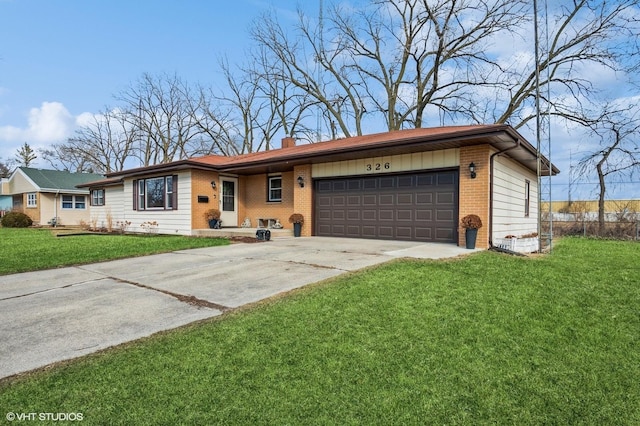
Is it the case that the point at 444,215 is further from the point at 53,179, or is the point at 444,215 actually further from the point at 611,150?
the point at 53,179

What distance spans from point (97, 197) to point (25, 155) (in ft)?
122

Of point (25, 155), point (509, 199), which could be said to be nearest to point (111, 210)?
point (509, 199)

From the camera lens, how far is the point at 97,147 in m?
38.0

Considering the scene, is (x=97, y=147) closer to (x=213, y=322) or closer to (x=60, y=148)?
(x=60, y=148)

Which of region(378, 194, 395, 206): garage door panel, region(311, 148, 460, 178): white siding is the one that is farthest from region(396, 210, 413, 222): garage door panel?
region(311, 148, 460, 178): white siding

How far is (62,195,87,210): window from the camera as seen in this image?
88.1ft

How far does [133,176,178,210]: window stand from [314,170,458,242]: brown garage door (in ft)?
20.4

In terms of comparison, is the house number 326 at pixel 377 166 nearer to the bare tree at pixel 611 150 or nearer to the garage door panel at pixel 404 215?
the garage door panel at pixel 404 215

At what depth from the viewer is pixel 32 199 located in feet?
86.6

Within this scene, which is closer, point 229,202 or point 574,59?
point 229,202

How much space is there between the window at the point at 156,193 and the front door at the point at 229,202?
1.87m

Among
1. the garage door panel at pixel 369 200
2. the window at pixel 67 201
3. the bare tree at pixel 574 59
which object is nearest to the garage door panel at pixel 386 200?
the garage door panel at pixel 369 200

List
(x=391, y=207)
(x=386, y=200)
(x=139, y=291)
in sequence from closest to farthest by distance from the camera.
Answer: (x=139, y=291)
(x=391, y=207)
(x=386, y=200)

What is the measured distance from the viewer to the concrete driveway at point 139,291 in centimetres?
358
